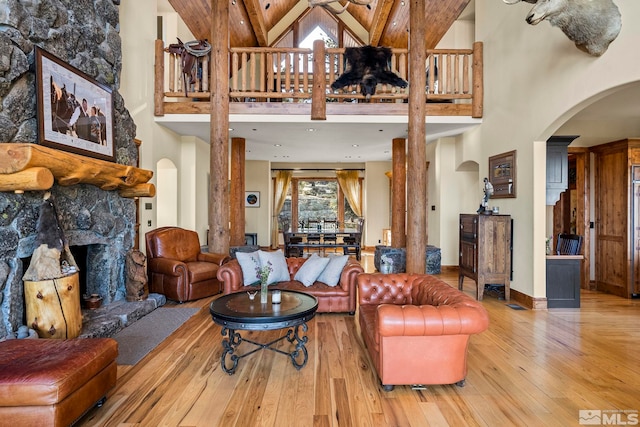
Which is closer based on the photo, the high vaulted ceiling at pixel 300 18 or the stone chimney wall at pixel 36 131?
the stone chimney wall at pixel 36 131

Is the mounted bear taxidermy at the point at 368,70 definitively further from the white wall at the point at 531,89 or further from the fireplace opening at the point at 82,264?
the fireplace opening at the point at 82,264

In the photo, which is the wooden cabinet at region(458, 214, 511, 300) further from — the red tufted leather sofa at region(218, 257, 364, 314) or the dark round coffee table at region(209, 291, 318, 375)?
the dark round coffee table at region(209, 291, 318, 375)

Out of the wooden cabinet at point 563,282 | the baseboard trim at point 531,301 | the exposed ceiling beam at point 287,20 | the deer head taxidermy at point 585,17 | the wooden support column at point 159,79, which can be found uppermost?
the exposed ceiling beam at point 287,20

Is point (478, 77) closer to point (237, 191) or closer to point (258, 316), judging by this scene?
point (237, 191)

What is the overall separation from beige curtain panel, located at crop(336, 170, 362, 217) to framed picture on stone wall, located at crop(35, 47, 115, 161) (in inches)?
303

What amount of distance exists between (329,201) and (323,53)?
648 cm

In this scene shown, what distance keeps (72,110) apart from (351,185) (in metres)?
8.40

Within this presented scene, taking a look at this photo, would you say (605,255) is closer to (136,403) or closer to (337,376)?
(337,376)

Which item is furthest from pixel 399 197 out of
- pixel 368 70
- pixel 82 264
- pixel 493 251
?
pixel 82 264

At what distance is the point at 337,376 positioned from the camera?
252 centimetres

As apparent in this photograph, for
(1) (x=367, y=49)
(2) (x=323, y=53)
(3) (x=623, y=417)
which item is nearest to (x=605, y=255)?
(3) (x=623, y=417)

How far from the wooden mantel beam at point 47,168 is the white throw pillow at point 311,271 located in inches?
90.2

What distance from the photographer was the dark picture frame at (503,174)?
465 cm

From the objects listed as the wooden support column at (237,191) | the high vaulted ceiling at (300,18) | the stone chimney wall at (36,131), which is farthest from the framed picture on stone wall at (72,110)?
the high vaulted ceiling at (300,18)
